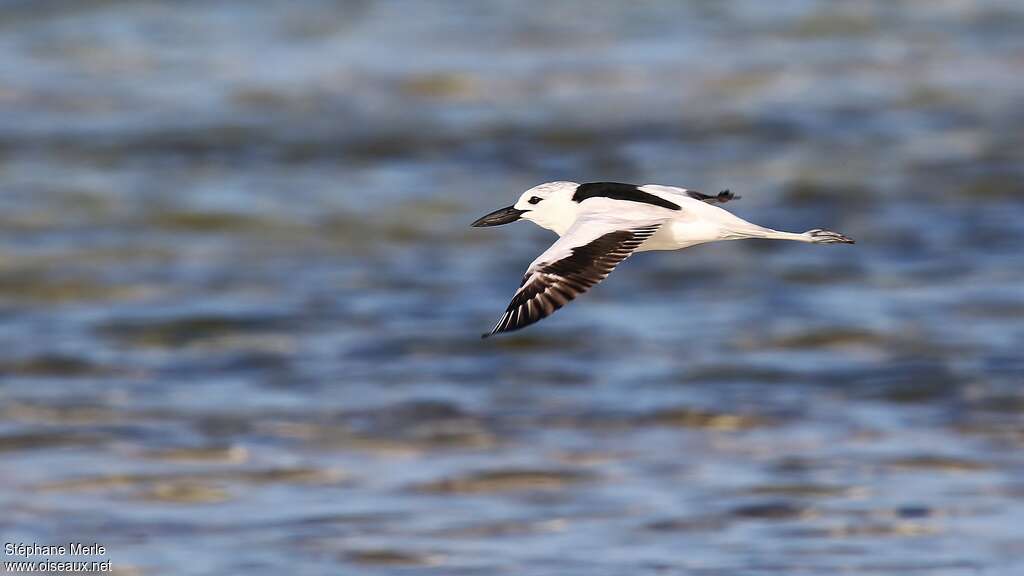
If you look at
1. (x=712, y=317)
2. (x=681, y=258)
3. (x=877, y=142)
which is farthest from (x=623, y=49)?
(x=712, y=317)

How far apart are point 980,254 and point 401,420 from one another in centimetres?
622

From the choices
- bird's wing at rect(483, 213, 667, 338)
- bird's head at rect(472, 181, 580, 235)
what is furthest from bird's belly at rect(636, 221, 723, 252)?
bird's head at rect(472, 181, 580, 235)

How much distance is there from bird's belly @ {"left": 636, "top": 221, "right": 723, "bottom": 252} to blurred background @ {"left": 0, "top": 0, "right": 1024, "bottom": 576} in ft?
10.1

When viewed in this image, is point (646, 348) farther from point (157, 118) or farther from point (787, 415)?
point (157, 118)

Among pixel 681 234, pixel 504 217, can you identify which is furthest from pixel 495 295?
pixel 681 234

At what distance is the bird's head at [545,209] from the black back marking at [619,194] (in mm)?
40

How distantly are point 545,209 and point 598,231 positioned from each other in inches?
26.8

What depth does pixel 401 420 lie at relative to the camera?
38.8ft

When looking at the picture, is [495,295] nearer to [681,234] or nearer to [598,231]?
[681,234]

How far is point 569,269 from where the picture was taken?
6250 mm

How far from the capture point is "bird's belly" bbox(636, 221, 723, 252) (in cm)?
655

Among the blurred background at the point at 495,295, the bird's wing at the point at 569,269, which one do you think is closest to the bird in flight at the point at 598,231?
the bird's wing at the point at 569,269

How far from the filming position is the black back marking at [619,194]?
6.86m

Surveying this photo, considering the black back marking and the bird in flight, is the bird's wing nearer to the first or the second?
the bird in flight
